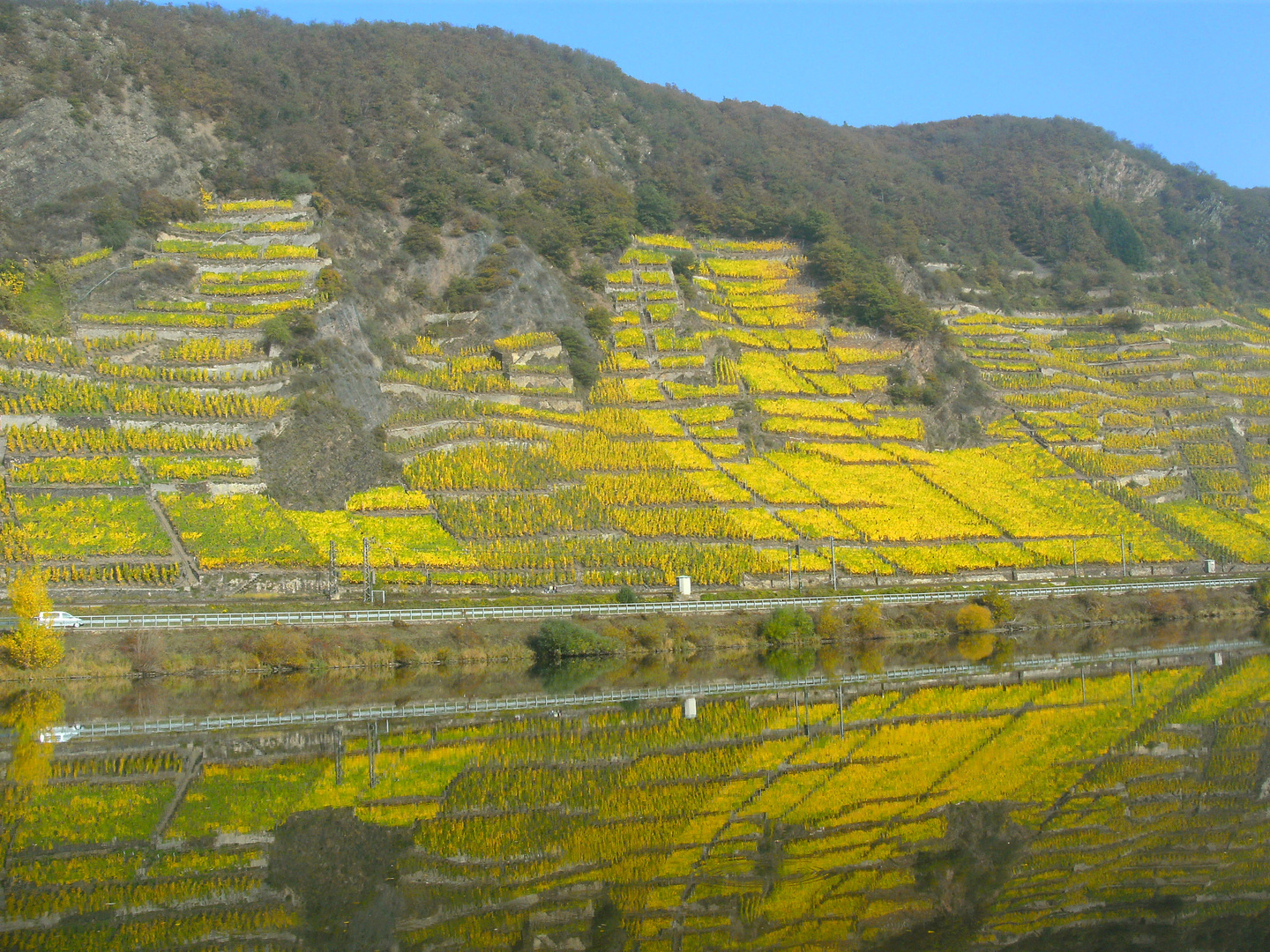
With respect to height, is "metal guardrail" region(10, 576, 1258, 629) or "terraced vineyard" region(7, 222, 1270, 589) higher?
"terraced vineyard" region(7, 222, 1270, 589)

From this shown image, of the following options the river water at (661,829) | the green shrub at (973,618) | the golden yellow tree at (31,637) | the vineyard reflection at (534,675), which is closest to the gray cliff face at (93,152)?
the golden yellow tree at (31,637)

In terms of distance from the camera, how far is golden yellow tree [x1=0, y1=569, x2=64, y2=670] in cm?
3600

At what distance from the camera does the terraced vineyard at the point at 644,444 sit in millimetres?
48594

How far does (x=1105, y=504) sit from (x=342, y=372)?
44906 mm

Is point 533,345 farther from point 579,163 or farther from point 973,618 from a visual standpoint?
point 579,163

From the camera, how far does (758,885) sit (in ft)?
53.6

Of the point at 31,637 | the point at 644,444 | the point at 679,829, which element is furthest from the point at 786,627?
the point at 679,829

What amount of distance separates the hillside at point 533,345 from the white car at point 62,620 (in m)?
4.69

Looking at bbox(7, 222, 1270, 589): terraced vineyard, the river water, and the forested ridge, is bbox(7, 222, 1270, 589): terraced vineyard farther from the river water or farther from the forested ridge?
the river water

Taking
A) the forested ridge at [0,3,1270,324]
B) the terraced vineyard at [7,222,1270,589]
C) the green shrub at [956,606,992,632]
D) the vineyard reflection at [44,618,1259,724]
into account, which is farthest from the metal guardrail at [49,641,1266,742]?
the forested ridge at [0,3,1270,324]

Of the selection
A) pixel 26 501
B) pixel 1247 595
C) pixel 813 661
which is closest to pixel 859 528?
pixel 813 661

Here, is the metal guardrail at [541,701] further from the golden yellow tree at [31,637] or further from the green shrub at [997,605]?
the golden yellow tree at [31,637]

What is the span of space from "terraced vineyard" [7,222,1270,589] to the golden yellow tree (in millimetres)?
6409

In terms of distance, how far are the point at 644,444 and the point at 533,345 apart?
10126mm
